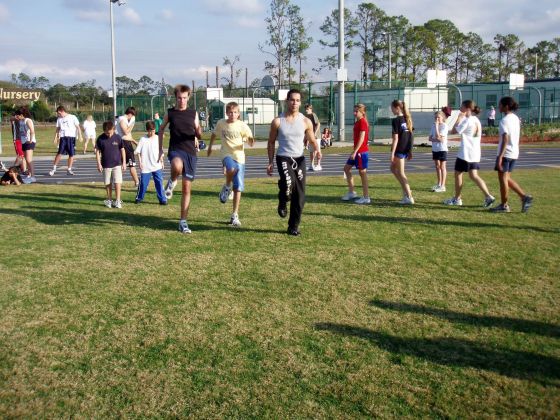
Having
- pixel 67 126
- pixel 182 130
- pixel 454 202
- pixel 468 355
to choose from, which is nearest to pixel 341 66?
pixel 67 126

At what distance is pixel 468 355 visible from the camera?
409 cm

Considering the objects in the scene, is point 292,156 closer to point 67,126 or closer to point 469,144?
point 469,144

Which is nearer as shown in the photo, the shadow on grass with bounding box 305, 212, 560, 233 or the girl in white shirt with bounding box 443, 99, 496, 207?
the shadow on grass with bounding box 305, 212, 560, 233

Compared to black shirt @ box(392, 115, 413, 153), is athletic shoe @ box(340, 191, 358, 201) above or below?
below

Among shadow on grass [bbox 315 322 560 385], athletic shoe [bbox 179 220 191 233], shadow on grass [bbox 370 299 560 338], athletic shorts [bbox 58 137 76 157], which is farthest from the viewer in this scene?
athletic shorts [bbox 58 137 76 157]

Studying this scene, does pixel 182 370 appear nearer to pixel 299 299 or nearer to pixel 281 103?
pixel 299 299

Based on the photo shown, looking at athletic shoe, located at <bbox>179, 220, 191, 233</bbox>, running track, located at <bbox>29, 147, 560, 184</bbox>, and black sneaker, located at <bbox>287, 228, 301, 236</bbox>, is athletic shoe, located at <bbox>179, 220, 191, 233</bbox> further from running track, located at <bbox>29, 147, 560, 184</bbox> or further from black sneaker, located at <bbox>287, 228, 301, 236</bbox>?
running track, located at <bbox>29, 147, 560, 184</bbox>

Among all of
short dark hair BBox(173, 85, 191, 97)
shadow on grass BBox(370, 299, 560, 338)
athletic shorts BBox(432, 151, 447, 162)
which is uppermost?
short dark hair BBox(173, 85, 191, 97)

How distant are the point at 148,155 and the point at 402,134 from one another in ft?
15.6

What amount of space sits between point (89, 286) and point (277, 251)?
229cm

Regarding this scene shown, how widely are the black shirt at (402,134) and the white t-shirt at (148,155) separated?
4474 mm

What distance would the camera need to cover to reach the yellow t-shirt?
8414mm

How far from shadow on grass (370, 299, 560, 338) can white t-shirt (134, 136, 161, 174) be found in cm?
651

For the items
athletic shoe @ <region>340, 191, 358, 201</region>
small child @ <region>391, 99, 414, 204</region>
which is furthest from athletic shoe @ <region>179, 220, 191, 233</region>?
small child @ <region>391, 99, 414, 204</region>
